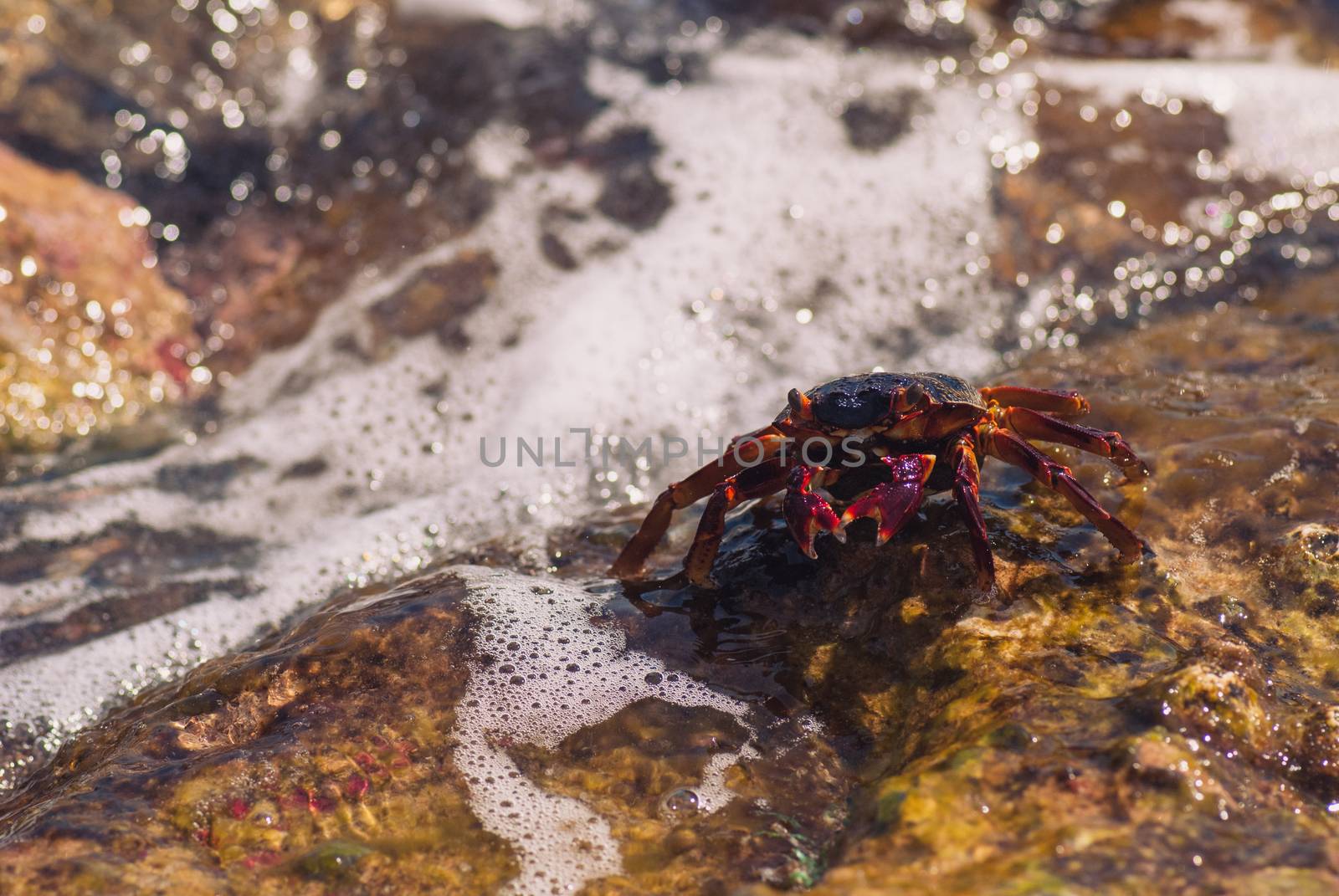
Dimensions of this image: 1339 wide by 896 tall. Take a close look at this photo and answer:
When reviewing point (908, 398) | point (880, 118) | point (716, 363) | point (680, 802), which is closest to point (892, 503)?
point (908, 398)

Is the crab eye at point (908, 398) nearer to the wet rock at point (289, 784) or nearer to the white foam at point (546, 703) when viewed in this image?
the white foam at point (546, 703)

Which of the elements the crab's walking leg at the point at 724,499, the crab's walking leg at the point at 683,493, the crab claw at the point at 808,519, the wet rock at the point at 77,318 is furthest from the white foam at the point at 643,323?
the crab claw at the point at 808,519

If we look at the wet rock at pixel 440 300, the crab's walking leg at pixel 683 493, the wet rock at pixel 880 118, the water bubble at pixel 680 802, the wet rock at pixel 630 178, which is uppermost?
the wet rock at pixel 880 118

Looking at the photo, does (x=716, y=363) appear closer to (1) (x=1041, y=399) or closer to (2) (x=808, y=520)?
(1) (x=1041, y=399)

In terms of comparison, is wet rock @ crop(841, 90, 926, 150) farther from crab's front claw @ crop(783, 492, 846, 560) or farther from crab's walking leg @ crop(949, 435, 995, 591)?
crab's front claw @ crop(783, 492, 846, 560)

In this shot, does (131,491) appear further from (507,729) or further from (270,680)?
(507,729)

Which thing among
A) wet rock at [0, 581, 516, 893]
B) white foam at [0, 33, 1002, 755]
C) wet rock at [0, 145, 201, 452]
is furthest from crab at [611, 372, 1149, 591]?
wet rock at [0, 145, 201, 452]
